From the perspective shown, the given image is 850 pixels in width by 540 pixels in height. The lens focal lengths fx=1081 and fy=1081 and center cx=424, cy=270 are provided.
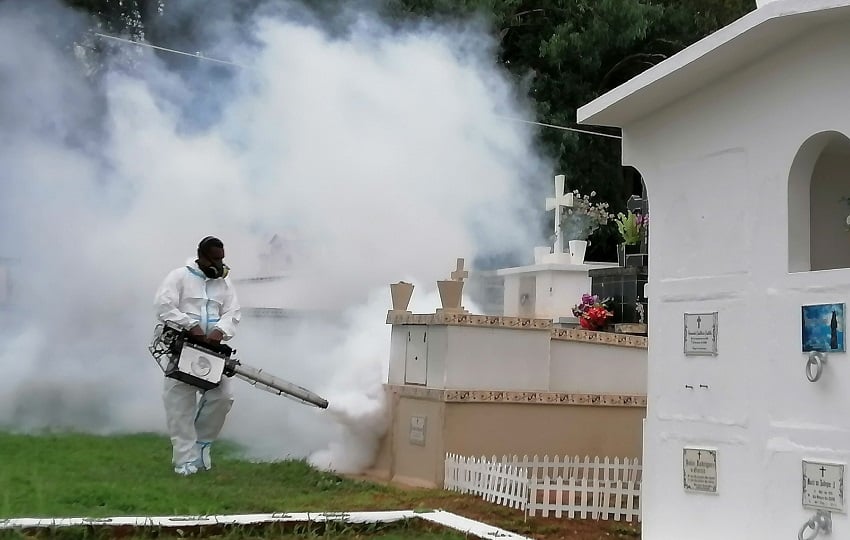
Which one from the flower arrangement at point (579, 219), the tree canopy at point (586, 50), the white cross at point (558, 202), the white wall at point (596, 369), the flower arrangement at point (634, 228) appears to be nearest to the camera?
the white wall at point (596, 369)

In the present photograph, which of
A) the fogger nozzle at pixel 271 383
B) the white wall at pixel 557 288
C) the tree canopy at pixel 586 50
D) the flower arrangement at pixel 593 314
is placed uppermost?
the tree canopy at pixel 586 50

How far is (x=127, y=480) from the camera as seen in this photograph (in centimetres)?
952

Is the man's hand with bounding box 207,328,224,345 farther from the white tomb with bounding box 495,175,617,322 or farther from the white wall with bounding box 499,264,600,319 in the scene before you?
the white wall with bounding box 499,264,600,319

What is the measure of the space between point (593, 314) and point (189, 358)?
5.68m

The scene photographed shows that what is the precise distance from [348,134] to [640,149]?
26.5 feet

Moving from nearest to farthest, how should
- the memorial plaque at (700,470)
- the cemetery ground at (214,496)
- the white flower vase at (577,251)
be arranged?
the memorial plaque at (700,470), the cemetery ground at (214,496), the white flower vase at (577,251)

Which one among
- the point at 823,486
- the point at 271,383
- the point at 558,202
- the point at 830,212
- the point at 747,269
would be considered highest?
the point at 558,202

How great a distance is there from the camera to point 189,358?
984 cm

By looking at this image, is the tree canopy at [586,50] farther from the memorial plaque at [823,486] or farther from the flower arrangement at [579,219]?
the memorial plaque at [823,486]

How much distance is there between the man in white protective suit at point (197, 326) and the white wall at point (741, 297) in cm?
424

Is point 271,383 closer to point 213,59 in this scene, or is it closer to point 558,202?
point 213,59

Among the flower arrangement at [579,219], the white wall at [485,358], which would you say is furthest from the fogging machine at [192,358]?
the flower arrangement at [579,219]

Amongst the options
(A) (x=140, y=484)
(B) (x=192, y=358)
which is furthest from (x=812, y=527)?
(B) (x=192, y=358)

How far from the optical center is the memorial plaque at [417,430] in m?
10.4
